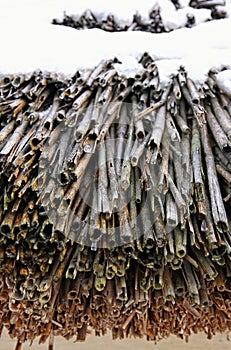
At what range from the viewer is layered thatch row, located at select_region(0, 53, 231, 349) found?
104 cm

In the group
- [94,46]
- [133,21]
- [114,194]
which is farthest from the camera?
[133,21]

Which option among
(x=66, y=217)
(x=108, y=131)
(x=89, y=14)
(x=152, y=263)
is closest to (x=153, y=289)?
(x=152, y=263)

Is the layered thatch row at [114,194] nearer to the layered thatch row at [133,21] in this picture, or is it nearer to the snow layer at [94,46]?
the snow layer at [94,46]

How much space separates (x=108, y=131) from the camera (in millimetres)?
1135

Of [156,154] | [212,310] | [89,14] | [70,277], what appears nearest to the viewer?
[156,154]

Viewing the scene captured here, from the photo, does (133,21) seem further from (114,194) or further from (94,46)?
(114,194)

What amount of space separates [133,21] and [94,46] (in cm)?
27

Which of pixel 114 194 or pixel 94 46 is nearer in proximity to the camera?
pixel 114 194

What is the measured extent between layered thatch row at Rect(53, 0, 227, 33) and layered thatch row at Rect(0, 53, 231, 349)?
0.90 feet

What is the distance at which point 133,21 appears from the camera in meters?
1.49

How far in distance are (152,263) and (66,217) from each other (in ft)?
0.78

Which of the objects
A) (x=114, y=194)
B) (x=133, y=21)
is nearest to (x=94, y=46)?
(x=133, y=21)

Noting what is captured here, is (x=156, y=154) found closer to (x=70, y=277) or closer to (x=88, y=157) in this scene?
(x=88, y=157)

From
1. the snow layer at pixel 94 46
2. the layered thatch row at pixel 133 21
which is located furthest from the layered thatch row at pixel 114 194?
the layered thatch row at pixel 133 21
